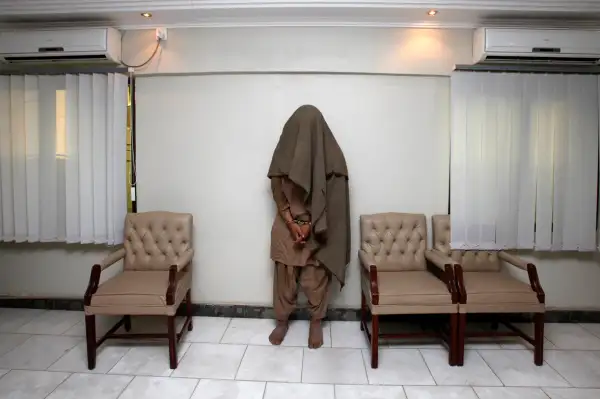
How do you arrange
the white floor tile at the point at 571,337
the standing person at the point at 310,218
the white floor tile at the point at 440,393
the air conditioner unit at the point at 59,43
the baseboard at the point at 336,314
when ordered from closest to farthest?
the white floor tile at the point at 440,393 → the standing person at the point at 310,218 → the white floor tile at the point at 571,337 → the air conditioner unit at the point at 59,43 → the baseboard at the point at 336,314

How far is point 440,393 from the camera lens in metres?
2.14

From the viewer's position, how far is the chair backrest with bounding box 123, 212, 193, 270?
2852 millimetres

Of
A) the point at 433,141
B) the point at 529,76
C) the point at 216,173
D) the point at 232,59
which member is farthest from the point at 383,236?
the point at 232,59

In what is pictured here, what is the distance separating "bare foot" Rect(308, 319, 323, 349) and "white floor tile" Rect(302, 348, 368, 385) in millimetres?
41

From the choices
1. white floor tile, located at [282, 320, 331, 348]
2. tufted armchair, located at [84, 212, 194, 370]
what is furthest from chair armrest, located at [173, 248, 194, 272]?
white floor tile, located at [282, 320, 331, 348]

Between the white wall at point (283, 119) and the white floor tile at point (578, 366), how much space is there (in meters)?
0.62

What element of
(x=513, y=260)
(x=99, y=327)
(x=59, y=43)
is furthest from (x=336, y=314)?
(x=59, y=43)

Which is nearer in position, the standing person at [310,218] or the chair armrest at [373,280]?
the chair armrest at [373,280]

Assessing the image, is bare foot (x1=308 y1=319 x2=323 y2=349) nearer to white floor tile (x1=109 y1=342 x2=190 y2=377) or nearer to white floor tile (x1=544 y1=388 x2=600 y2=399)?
white floor tile (x1=109 y1=342 x2=190 y2=377)

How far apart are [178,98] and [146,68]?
352 millimetres

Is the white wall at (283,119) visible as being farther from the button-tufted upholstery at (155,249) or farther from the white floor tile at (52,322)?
the white floor tile at (52,322)

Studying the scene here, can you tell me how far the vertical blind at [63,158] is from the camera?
9.86ft

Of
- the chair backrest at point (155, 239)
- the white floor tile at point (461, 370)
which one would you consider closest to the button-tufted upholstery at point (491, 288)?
Answer: the white floor tile at point (461, 370)

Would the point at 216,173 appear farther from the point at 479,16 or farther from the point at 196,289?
the point at 479,16
